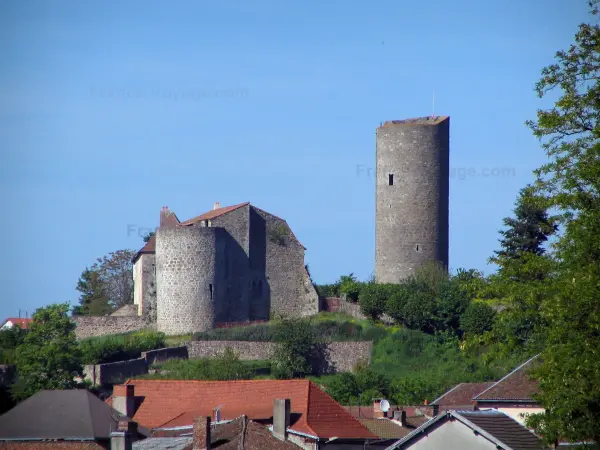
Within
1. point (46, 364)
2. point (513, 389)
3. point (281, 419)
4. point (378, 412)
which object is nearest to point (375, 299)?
point (46, 364)

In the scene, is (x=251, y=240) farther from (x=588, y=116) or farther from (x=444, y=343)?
(x=588, y=116)

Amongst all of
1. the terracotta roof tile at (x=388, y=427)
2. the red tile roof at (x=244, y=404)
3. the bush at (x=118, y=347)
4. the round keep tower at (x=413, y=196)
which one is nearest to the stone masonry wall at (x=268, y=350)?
the bush at (x=118, y=347)

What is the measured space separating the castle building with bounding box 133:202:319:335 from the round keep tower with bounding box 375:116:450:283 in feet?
11.9

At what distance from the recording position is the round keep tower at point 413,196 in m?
60.3

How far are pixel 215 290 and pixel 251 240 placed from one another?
3.31m

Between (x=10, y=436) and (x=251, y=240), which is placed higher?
(x=251, y=240)

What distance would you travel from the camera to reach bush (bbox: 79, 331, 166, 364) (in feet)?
176

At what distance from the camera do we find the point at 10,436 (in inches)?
1410

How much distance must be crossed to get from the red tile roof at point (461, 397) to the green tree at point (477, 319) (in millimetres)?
11360

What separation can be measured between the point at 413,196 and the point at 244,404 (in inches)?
941

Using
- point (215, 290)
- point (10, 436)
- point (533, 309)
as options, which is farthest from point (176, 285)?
point (533, 309)

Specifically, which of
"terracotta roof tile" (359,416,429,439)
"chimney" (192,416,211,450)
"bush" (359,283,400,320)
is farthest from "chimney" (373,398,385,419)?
"bush" (359,283,400,320)

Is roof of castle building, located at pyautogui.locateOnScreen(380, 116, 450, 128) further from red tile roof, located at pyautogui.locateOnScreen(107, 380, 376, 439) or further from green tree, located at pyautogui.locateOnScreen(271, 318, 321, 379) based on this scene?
red tile roof, located at pyautogui.locateOnScreen(107, 380, 376, 439)

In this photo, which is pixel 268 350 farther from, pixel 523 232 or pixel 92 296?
pixel 92 296
